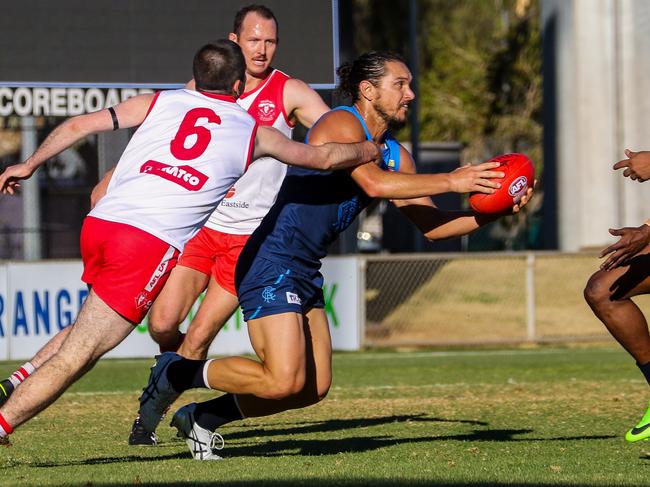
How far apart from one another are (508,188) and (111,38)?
8.31 meters

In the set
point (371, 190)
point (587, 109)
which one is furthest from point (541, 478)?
point (587, 109)

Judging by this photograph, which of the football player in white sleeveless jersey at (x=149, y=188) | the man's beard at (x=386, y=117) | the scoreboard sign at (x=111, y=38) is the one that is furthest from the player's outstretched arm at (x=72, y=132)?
the scoreboard sign at (x=111, y=38)

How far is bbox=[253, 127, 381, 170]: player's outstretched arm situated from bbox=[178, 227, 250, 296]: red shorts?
190 centimetres

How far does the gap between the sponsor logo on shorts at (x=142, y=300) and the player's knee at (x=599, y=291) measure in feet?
9.18

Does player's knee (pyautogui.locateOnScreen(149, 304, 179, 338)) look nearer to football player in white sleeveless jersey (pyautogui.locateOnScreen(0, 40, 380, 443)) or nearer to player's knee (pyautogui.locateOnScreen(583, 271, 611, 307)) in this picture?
football player in white sleeveless jersey (pyautogui.locateOnScreen(0, 40, 380, 443))

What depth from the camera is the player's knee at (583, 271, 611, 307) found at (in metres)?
7.94

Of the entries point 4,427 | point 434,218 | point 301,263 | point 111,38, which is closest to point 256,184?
point 434,218

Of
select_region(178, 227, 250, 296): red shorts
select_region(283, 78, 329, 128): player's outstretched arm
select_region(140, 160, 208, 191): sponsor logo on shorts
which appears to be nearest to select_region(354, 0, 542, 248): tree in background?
select_region(283, 78, 329, 128): player's outstretched arm

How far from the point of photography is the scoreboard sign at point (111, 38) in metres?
14.5

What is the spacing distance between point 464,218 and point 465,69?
37974 mm

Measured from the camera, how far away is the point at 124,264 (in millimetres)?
6492

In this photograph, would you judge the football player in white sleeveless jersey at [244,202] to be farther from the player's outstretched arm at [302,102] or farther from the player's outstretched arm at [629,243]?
the player's outstretched arm at [629,243]

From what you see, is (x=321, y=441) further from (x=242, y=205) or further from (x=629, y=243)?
(x=629, y=243)

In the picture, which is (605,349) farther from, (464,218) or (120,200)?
(120,200)
